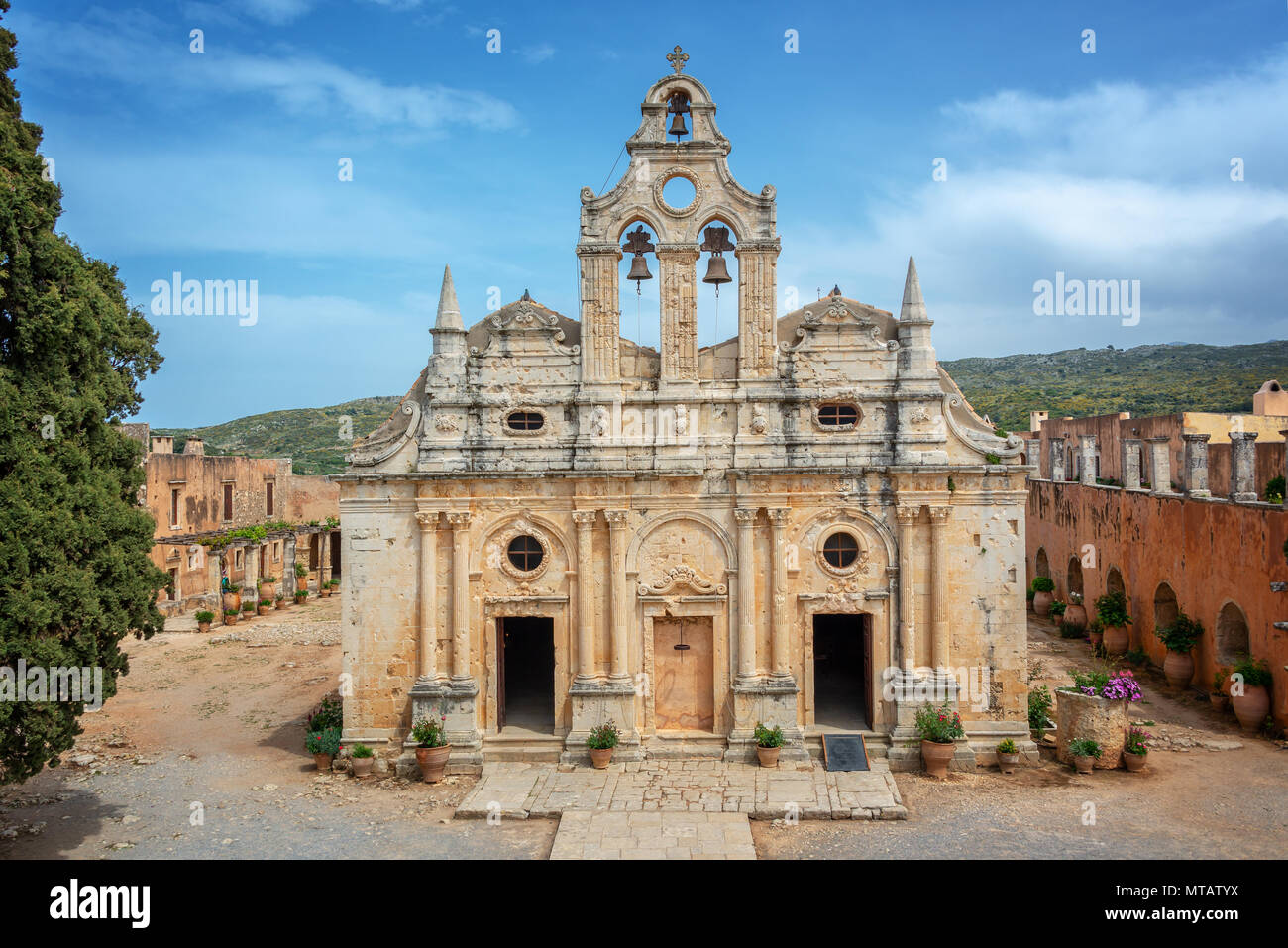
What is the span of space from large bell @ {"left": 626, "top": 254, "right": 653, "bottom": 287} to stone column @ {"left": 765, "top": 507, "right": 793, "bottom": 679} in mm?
5516

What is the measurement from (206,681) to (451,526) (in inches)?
484

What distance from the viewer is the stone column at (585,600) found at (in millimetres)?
16547

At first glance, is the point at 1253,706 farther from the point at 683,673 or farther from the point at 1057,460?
the point at 1057,460

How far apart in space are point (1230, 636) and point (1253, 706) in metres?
2.37

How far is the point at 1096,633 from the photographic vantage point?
25.2 meters

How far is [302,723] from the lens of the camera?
1994 centimetres

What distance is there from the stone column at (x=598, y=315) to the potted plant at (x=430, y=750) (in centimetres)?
Answer: 730

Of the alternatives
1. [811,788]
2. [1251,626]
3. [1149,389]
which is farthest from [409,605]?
[1149,389]

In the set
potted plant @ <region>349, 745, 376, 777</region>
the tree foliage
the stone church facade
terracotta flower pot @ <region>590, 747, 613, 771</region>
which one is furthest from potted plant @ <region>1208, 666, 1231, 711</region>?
the tree foliage

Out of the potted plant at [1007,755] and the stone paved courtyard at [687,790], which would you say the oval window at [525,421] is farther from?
the potted plant at [1007,755]

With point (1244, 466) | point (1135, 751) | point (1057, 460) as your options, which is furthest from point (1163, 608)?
point (1057, 460)

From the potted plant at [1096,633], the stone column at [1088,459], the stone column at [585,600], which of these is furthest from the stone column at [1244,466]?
the stone column at [585,600]

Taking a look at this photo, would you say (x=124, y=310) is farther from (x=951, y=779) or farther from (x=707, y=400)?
(x=951, y=779)

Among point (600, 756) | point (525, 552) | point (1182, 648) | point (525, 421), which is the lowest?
point (600, 756)
